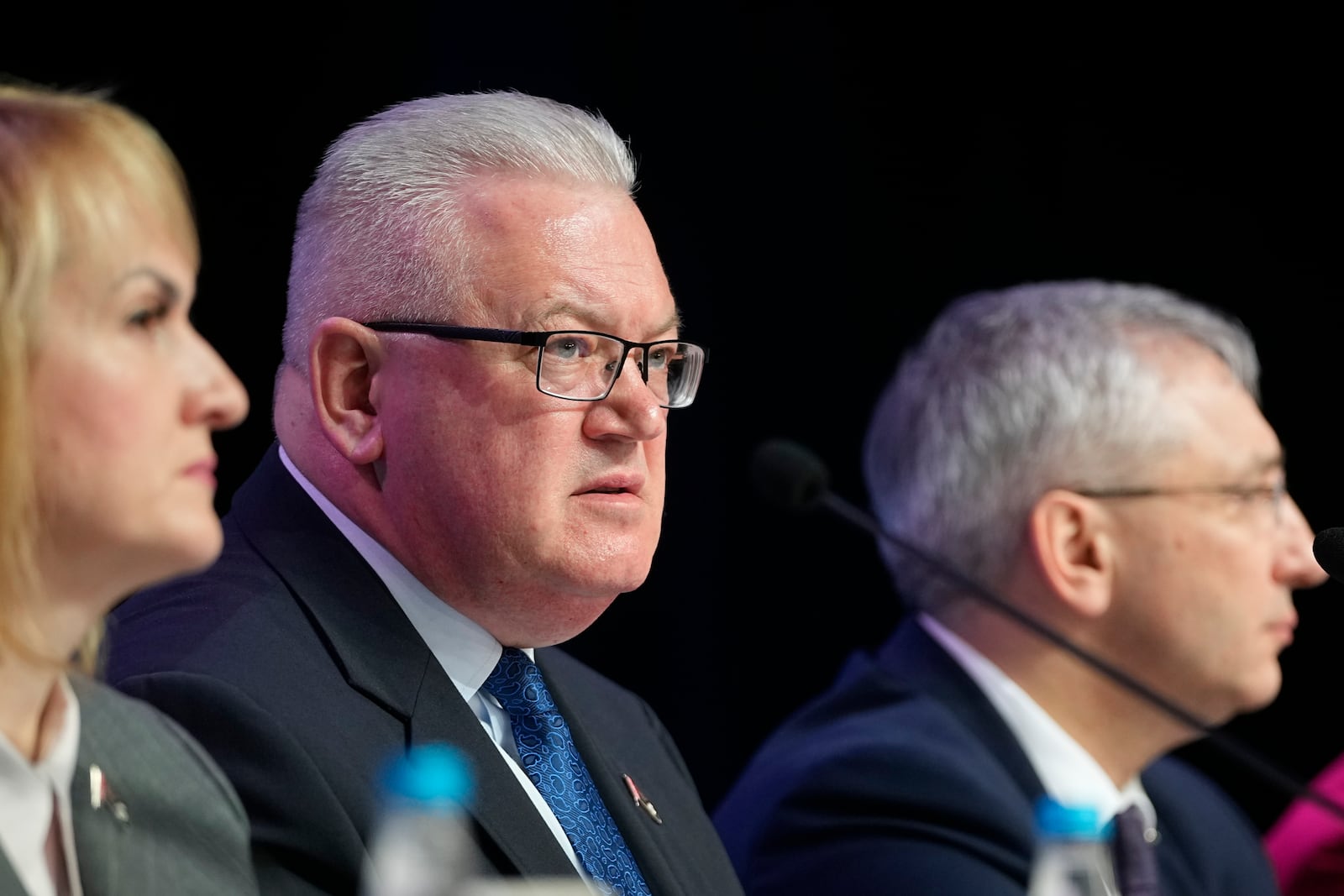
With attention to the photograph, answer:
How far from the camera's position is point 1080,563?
9.55 ft

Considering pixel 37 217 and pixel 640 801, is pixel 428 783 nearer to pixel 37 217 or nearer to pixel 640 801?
pixel 37 217

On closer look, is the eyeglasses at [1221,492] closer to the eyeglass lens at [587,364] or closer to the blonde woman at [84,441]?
the eyeglass lens at [587,364]

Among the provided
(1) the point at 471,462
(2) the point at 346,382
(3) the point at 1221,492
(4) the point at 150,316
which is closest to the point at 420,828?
(4) the point at 150,316

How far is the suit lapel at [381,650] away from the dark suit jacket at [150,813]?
1.18 ft

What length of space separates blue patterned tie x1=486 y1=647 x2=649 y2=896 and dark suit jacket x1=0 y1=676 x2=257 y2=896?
1.73 feet

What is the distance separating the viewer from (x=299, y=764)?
180 cm

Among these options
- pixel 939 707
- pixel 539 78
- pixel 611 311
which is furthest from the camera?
pixel 539 78

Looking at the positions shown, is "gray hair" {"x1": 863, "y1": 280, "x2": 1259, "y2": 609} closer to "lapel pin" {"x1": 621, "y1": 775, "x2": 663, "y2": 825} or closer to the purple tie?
"lapel pin" {"x1": 621, "y1": 775, "x2": 663, "y2": 825}

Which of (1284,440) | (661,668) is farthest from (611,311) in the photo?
(1284,440)

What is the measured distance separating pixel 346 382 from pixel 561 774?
0.55 metres

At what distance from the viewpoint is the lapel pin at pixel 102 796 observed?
1418 mm

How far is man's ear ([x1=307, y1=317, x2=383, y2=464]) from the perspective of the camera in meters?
2.21

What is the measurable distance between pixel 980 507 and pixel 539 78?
1178 millimetres

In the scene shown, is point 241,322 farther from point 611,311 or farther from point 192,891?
point 192,891
